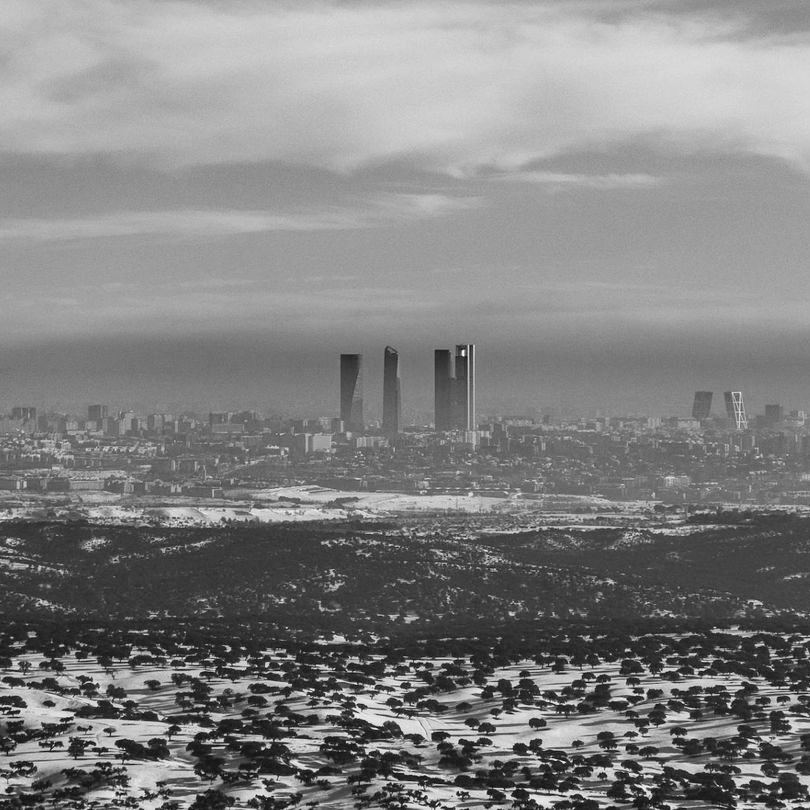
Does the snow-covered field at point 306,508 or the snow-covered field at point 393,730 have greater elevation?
the snow-covered field at point 393,730

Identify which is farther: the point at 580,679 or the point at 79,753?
the point at 580,679

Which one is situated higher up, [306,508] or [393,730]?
[393,730]

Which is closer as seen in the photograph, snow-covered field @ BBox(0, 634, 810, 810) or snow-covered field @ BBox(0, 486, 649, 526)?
snow-covered field @ BBox(0, 634, 810, 810)

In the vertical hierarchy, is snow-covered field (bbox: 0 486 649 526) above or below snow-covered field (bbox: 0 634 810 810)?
below

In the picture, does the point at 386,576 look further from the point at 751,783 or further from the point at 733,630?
the point at 751,783

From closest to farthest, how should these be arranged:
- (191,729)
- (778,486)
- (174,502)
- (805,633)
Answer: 1. (191,729)
2. (805,633)
3. (174,502)
4. (778,486)

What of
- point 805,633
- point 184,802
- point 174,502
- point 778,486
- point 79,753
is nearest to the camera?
point 184,802

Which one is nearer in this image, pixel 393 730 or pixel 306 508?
pixel 393 730

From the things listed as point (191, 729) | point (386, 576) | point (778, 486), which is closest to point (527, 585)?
point (386, 576)

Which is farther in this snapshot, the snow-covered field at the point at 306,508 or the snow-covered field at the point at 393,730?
the snow-covered field at the point at 306,508

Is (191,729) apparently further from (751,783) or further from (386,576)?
(386,576)
